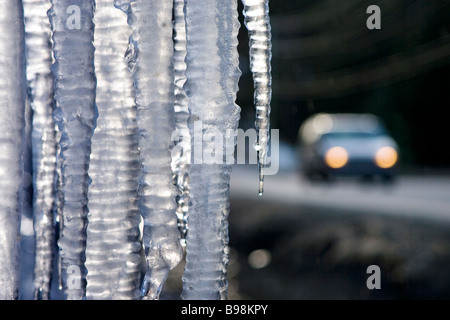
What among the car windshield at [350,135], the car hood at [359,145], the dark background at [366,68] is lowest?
the car hood at [359,145]

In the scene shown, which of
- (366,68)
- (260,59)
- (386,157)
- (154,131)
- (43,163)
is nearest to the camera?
(154,131)

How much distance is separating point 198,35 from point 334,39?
20.8 metres

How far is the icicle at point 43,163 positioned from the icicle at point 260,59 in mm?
618

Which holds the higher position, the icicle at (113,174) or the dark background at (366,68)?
the dark background at (366,68)

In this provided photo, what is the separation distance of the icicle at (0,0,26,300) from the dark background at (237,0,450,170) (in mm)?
13859

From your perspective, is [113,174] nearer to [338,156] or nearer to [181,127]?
[181,127]

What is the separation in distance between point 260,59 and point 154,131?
0.37 meters

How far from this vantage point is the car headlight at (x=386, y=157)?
1067 centimetres

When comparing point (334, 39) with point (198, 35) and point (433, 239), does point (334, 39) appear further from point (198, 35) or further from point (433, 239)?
point (198, 35)

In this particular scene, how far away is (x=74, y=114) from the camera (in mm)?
1660

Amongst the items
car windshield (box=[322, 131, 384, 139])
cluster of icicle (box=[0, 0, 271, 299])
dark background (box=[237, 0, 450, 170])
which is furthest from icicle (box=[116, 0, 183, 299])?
dark background (box=[237, 0, 450, 170])

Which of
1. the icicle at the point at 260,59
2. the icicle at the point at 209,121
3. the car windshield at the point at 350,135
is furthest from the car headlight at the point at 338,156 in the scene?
the icicle at the point at 209,121

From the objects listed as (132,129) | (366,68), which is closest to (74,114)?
(132,129)

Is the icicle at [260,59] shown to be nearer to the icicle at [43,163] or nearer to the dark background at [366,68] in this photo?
the icicle at [43,163]
